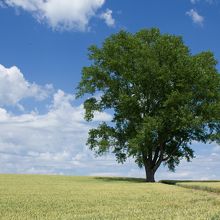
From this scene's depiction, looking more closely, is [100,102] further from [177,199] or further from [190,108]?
[177,199]

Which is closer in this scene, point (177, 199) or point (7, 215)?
point (7, 215)

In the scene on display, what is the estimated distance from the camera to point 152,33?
67.1 meters

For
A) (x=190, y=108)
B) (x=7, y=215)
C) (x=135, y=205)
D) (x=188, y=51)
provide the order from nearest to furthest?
1. (x=7, y=215)
2. (x=135, y=205)
3. (x=190, y=108)
4. (x=188, y=51)

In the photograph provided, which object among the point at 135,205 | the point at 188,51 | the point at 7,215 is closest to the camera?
the point at 7,215

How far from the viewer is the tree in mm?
61000

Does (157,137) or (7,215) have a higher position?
(157,137)

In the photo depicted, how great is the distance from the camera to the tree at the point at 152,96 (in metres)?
61.0

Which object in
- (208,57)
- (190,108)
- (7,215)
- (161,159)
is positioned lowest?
(7,215)

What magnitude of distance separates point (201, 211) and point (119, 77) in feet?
139

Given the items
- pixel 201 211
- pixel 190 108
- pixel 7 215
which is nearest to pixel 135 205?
pixel 201 211

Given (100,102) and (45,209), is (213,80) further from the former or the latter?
(45,209)

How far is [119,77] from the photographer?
6525 centimetres

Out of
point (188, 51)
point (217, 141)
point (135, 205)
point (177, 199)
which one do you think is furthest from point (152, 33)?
point (135, 205)

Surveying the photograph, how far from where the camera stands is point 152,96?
63.3 metres
